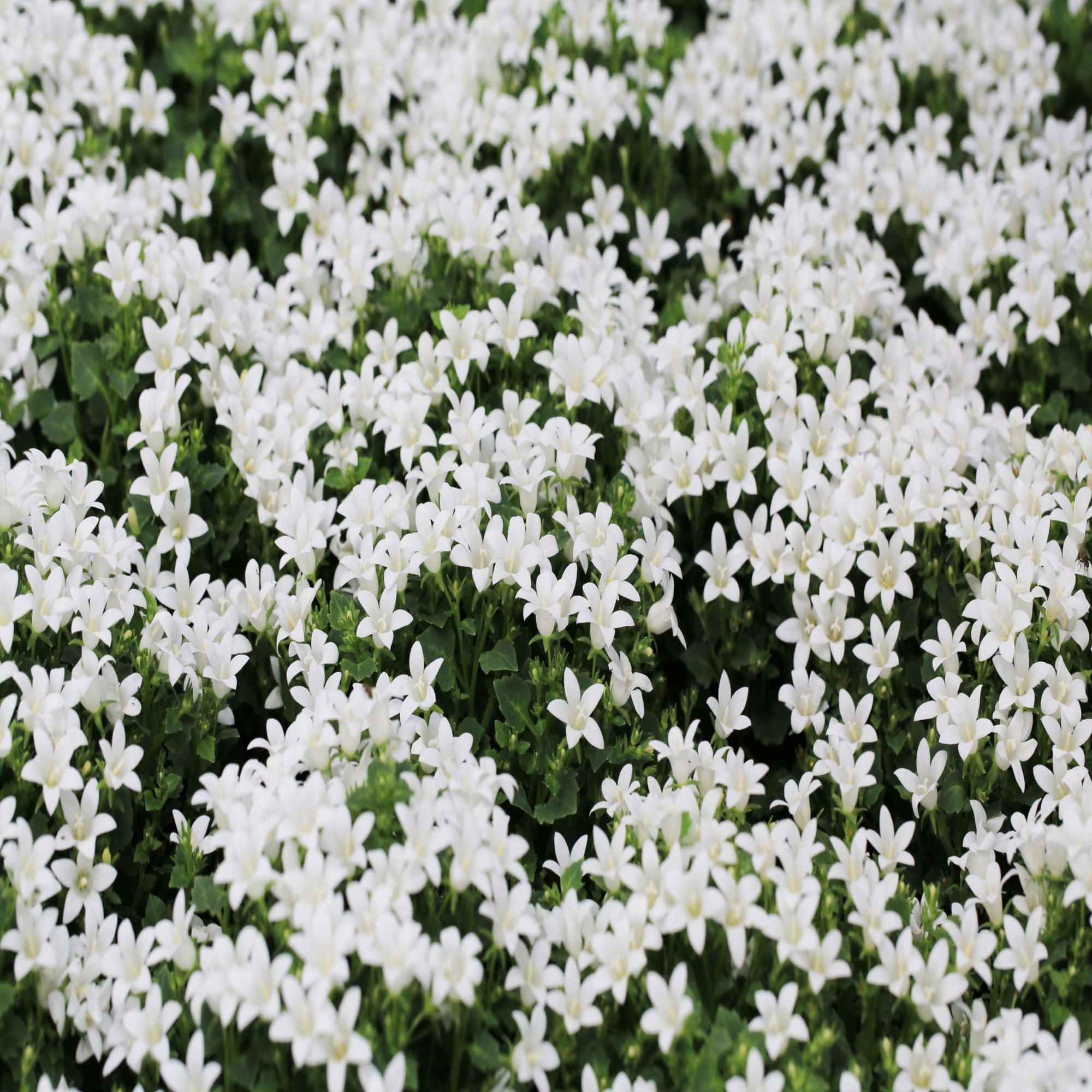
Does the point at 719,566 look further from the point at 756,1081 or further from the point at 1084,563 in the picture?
the point at 756,1081

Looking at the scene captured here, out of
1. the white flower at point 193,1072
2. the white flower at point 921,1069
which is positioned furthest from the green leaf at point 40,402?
the white flower at point 921,1069

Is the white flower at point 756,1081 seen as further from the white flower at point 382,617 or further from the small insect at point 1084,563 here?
the small insect at point 1084,563

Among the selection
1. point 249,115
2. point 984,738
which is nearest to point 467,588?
point 984,738

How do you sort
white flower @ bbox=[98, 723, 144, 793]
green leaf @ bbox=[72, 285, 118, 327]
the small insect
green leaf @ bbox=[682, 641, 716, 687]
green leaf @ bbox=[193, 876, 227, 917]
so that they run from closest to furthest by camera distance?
green leaf @ bbox=[193, 876, 227, 917] → white flower @ bbox=[98, 723, 144, 793] → the small insect → green leaf @ bbox=[682, 641, 716, 687] → green leaf @ bbox=[72, 285, 118, 327]

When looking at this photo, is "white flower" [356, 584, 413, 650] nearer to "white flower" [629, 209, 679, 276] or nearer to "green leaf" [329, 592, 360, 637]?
"green leaf" [329, 592, 360, 637]

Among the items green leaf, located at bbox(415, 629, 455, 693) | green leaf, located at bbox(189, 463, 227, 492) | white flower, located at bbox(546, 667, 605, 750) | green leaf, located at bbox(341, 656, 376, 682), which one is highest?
green leaf, located at bbox(189, 463, 227, 492)

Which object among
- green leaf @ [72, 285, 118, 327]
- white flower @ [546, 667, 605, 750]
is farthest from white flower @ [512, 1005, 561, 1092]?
green leaf @ [72, 285, 118, 327]
